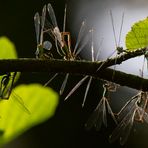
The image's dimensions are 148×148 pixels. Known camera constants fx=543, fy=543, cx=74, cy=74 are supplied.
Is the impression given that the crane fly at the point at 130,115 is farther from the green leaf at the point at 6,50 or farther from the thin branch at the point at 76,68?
the green leaf at the point at 6,50

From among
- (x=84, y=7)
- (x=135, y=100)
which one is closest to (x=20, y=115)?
(x=135, y=100)

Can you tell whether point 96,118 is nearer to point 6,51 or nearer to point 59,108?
point 6,51

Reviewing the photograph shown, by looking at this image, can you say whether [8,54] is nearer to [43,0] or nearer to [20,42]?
[20,42]

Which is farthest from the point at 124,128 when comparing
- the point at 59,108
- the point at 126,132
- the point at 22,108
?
the point at 59,108

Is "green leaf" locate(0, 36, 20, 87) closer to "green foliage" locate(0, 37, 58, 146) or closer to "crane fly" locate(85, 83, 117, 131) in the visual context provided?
"green foliage" locate(0, 37, 58, 146)

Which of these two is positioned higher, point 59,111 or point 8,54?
point 8,54

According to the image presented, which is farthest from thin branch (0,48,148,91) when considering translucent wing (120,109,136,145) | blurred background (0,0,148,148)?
blurred background (0,0,148,148)
